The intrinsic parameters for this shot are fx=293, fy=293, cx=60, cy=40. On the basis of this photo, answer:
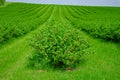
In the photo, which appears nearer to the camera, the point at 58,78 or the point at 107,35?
the point at 58,78

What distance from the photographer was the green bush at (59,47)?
11.7 m

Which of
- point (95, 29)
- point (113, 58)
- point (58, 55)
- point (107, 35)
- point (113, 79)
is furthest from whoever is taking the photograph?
point (95, 29)

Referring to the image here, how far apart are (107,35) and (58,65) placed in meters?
8.27

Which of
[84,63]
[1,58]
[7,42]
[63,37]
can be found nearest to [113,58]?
[84,63]

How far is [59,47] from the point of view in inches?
475

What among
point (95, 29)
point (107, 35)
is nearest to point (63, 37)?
point (107, 35)

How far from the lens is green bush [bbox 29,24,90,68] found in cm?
1172

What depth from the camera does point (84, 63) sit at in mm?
12727

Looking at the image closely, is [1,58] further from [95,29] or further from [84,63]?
[95,29]

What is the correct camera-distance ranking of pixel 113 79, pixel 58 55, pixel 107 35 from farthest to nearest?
pixel 107 35 → pixel 58 55 → pixel 113 79

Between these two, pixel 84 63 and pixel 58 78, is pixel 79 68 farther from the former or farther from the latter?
pixel 58 78

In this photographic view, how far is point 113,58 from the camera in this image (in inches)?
554

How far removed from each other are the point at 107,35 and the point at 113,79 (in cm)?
986

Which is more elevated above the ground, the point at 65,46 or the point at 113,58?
the point at 65,46
